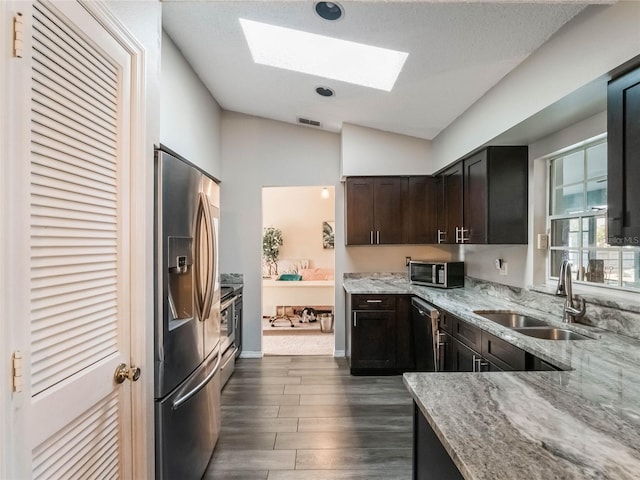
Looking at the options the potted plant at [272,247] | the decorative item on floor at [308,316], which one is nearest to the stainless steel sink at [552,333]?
the decorative item on floor at [308,316]

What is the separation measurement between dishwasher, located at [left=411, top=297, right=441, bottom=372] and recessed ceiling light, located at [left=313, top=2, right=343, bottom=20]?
7.35ft

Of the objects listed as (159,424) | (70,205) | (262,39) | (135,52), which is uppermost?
(262,39)

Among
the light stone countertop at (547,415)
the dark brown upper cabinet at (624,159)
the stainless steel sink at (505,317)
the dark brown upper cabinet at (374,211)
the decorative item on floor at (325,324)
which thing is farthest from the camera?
the decorative item on floor at (325,324)

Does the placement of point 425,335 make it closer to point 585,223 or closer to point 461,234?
point 461,234

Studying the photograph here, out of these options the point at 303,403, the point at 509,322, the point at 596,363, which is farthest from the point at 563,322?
the point at 303,403

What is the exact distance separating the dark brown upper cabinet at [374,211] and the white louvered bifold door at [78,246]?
9.31ft

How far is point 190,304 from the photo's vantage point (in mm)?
1775

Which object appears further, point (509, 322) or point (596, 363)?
point (509, 322)

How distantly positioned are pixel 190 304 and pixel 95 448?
0.74m

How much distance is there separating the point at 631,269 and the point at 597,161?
724 mm

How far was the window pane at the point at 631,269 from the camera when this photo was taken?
6.30 feet

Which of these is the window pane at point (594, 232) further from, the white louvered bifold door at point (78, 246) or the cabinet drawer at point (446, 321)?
the white louvered bifold door at point (78, 246)

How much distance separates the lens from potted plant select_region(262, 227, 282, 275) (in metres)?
6.55

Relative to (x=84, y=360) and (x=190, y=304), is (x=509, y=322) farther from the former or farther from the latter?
(x=84, y=360)
